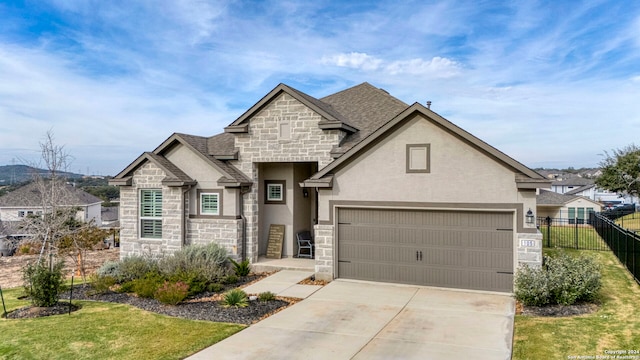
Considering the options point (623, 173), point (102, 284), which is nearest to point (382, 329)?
point (102, 284)

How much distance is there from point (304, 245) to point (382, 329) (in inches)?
320

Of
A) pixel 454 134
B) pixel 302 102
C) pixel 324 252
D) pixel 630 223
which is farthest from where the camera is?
pixel 630 223

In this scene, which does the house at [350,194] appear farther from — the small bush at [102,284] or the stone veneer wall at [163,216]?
the small bush at [102,284]

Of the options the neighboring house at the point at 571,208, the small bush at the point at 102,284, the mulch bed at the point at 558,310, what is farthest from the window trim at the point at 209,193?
the neighboring house at the point at 571,208

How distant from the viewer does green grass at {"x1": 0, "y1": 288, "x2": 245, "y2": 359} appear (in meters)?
7.34

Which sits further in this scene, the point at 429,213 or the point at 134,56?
the point at 134,56

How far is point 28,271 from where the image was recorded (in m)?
10.4

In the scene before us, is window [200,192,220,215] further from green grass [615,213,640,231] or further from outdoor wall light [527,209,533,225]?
green grass [615,213,640,231]

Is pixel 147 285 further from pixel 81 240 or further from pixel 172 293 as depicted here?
pixel 81 240

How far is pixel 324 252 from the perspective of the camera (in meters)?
13.0

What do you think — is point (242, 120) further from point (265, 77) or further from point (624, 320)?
point (624, 320)

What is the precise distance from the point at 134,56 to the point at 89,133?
6579mm

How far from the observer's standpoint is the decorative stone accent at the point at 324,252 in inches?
508

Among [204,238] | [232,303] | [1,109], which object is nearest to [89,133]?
[1,109]
